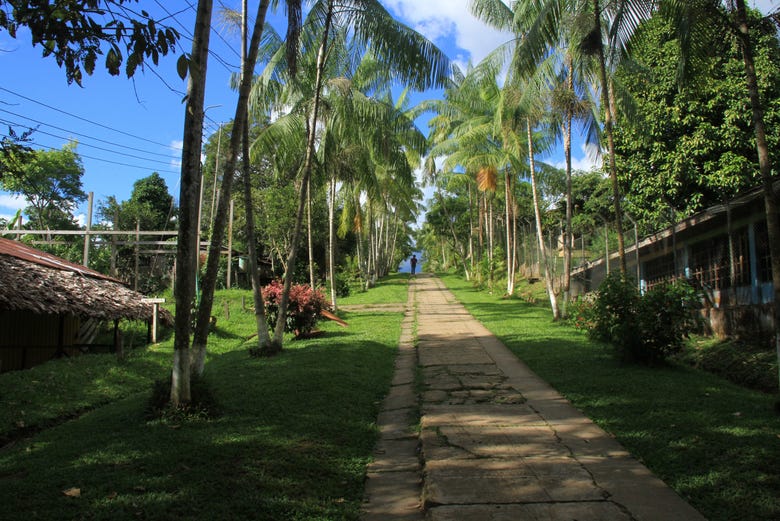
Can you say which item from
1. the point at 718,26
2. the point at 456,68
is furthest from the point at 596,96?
the point at 718,26

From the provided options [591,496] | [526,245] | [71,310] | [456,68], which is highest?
[456,68]

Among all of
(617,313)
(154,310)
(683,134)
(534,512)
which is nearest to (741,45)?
(617,313)

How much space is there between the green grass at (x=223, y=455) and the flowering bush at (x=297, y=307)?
157 inches

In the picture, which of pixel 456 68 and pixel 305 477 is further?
pixel 456 68

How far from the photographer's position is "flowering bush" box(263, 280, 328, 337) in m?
13.1

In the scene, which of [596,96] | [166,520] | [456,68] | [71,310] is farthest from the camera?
[596,96]

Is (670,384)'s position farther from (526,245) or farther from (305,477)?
(526,245)

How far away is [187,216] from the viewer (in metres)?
5.81

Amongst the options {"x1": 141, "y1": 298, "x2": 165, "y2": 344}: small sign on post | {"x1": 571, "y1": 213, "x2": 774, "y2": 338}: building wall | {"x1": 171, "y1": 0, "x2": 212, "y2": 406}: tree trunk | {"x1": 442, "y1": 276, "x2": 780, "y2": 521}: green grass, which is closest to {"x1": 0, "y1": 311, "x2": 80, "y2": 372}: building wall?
{"x1": 141, "y1": 298, "x2": 165, "y2": 344}: small sign on post

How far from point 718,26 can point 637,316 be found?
158 inches

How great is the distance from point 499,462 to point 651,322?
4.74 meters

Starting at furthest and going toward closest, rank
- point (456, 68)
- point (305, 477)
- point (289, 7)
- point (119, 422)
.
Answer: point (456, 68) < point (289, 7) < point (119, 422) < point (305, 477)

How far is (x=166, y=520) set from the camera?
3.48m

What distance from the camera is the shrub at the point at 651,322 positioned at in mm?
8266
